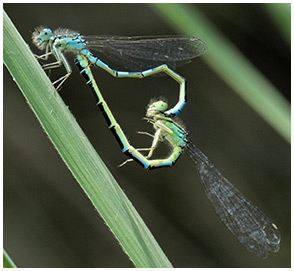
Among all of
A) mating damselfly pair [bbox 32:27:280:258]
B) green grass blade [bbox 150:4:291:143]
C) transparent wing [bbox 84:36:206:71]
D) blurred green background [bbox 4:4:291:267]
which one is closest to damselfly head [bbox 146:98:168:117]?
mating damselfly pair [bbox 32:27:280:258]

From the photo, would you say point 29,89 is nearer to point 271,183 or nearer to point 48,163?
point 48,163

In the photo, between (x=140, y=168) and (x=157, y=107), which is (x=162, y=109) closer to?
(x=157, y=107)

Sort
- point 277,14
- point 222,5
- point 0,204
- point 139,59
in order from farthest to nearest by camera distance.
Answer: point 222,5, point 277,14, point 139,59, point 0,204

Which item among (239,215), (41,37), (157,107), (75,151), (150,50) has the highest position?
(41,37)

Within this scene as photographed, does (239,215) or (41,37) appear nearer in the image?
(41,37)

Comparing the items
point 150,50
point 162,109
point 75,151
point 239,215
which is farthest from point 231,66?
point 75,151

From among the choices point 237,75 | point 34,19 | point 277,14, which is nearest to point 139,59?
point 237,75
